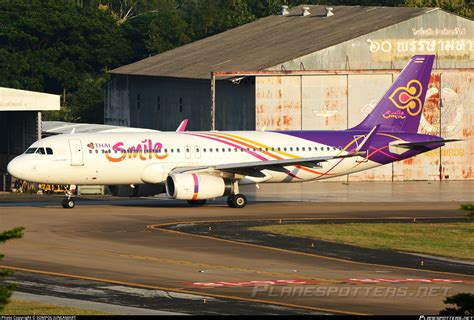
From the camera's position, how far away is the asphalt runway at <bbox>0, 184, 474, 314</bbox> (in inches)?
1179

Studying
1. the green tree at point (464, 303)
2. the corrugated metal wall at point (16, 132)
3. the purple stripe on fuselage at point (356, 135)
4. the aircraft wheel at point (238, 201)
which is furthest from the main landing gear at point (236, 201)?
the green tree at point (464, 303)

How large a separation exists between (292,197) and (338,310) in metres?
36.8

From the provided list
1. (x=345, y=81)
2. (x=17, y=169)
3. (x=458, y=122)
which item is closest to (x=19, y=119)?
(x=345, y=81)

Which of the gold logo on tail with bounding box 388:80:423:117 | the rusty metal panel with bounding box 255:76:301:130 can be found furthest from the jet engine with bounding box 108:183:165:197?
the rusty metal panel with bounding box 255:76:301:130

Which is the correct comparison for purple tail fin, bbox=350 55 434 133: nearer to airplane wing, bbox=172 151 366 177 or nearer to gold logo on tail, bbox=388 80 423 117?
gold logo on tail, bbox=388 80 423 117

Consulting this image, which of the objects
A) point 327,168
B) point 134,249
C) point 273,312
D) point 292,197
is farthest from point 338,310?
point 292,197

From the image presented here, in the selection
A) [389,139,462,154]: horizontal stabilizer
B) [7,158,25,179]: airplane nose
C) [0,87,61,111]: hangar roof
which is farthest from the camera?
[0,87,61,111]: hangar roof

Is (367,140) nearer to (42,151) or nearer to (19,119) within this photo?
(42,151)

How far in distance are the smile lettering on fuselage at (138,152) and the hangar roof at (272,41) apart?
20591 millimetres

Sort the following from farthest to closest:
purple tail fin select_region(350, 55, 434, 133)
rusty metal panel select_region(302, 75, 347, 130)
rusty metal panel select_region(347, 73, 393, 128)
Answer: rusty metal panel select_region(347, 73, 393, 128)
rusty metal panel select_region(302, 75, 347, 130)
purple tail fin select_region(350, 55, 434, 133)

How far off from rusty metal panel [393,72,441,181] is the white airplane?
43.9 feet

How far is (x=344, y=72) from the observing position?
73.9 meters

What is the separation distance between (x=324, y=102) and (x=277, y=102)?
3072 millimetres

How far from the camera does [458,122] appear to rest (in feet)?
247
